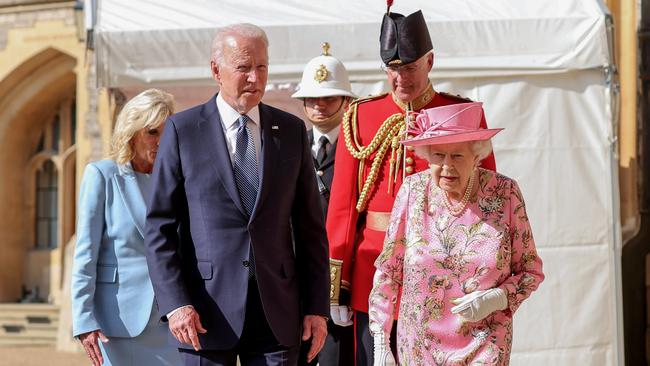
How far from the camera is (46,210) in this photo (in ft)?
55.9

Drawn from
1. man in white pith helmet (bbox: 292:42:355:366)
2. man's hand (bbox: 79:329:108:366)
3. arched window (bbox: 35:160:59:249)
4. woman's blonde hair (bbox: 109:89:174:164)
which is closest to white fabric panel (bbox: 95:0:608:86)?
man in white pith helmet (bbox: 292:42:355:366)

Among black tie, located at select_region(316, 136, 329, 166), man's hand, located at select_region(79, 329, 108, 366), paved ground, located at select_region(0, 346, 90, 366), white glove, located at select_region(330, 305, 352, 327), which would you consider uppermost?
black tie, located at select_region(316, 136, 329, 166)

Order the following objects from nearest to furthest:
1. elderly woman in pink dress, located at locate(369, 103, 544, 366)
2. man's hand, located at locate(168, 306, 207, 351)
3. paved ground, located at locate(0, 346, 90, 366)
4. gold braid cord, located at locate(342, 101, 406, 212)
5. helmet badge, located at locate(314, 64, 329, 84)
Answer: man's hand, located at locate(168, 306, 207, 351), elderly woman in pink dress, located at locate(369, 103, 544, 366), gold braid cord, located at locate(342, 101, 406, 212), helmet badge, located at locate(314, 64, 329, 84), paved ground, located at locate(0, 346, 90, 366)

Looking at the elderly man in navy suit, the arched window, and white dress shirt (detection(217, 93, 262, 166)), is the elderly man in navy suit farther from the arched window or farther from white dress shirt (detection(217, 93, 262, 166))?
the arched window

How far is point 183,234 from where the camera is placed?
3.50 meters

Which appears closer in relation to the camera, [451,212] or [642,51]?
[451,212]

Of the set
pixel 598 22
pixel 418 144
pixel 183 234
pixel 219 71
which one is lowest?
pixel 183 234

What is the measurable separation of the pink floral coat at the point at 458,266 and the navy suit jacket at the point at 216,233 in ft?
1.07

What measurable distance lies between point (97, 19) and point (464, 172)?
11.5 feet

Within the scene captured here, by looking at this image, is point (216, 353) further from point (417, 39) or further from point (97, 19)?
point (97, 19)

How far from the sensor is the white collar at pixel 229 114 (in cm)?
356

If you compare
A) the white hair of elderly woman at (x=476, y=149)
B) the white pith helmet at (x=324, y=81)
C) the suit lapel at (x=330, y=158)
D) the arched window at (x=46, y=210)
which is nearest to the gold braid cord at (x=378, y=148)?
the white hair of elderly woman at (x=476, y=149)

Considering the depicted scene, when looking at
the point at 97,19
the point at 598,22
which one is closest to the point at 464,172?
the point at 598,22

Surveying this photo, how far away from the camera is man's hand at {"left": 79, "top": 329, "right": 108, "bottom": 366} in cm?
409
